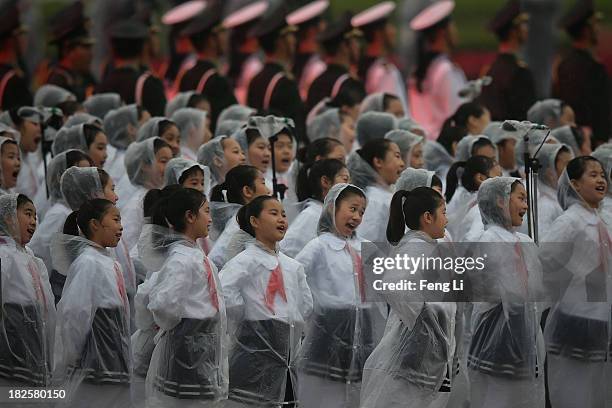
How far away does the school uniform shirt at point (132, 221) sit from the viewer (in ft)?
29.2

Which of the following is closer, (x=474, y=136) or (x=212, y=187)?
(x=212, y=187)

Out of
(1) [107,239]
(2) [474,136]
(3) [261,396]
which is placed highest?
(2) [474,136]

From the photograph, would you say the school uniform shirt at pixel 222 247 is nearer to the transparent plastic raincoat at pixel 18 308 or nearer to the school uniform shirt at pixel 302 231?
the school uniform shirt at pixel 302 231

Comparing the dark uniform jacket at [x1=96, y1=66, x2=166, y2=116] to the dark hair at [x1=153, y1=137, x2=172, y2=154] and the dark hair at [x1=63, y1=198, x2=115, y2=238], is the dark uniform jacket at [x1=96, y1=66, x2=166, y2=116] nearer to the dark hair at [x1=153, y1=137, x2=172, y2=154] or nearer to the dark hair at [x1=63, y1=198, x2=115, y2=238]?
the dark hair at [x1=153, y1=137, x2=172, y2=154]

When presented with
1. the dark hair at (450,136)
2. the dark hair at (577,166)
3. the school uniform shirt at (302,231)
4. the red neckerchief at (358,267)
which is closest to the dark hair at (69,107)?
the dark hair at (450,136)

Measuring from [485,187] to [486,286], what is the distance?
19.0 inches

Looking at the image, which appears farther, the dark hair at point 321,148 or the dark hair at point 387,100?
the dark hair at point 387,100

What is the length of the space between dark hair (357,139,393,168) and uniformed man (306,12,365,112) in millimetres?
3152

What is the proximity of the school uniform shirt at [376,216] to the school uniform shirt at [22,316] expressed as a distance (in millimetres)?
1891

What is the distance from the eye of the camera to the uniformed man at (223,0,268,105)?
46.7ft

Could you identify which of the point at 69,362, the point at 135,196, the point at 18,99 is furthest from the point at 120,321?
the point at 18,99

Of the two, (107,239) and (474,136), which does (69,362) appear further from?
(474,136)

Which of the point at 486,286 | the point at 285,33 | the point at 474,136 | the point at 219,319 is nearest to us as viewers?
the point at 219,319

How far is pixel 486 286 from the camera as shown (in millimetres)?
8156
